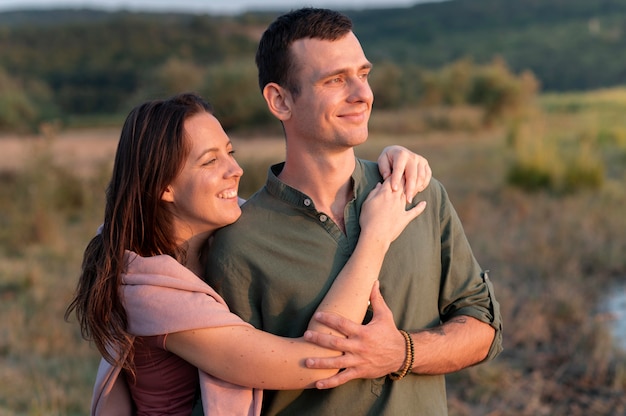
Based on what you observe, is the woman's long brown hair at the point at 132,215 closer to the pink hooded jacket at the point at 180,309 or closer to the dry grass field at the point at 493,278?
the pink hooded jacket at the point at 180,309

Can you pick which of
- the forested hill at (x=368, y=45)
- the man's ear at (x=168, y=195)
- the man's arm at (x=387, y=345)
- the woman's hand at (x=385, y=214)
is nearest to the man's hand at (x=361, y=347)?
the man's arm at (x=387, y=345)

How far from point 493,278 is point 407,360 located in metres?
5.20

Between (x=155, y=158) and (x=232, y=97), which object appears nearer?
(x=155, y=158)

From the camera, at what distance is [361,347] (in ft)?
7.45

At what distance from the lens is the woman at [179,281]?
89.4 inches

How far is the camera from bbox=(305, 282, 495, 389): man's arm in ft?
7.43

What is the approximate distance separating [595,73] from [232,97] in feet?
74.4

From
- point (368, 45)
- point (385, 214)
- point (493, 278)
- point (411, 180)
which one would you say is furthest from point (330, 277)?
point (368, 45)

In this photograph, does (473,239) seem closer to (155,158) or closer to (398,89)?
(155,158)

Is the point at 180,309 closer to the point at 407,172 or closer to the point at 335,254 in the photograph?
the point at 335,254

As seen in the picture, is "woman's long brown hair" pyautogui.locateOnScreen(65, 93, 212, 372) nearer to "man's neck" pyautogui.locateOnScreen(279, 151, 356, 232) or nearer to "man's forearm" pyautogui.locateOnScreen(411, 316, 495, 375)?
"man's neck" pyautogui.locateOnScreen(279, 151, 356, 232)

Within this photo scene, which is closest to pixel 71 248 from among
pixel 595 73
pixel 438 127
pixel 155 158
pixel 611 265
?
pixel 611 265

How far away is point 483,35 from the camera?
49.2 meters

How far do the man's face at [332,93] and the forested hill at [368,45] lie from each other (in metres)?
23.3
